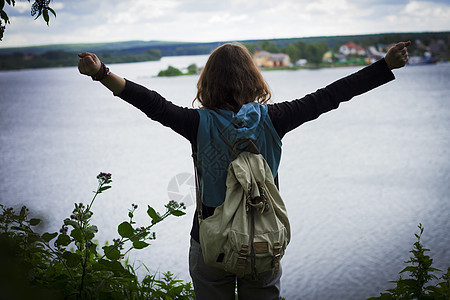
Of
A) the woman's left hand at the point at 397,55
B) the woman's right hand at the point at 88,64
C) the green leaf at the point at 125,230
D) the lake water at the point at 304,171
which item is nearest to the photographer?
the woman's right hand at the point at 88,64

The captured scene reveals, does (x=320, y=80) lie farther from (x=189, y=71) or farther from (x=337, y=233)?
(x=337, y=233)

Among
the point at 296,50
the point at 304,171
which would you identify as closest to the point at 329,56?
the point at 296,50

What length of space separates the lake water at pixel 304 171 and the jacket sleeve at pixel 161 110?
0.66 m

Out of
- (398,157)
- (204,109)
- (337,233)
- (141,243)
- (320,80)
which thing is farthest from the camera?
(320,80)

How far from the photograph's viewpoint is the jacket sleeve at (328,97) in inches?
41.9

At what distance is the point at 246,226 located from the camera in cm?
96

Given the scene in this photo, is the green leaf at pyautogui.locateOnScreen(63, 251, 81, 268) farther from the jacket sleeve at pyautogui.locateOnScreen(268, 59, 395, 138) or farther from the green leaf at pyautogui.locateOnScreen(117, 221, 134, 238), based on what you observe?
the jacket sleeve at pyautogui.locateOnScreen(268, 59, 395, 138)

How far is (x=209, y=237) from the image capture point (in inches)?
38.5

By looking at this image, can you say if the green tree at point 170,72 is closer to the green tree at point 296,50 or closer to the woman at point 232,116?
the green tree at point 296,50

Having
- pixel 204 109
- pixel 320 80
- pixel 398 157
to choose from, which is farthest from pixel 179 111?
pixel 320 80

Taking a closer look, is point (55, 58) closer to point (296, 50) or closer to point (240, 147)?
point (296, 50)

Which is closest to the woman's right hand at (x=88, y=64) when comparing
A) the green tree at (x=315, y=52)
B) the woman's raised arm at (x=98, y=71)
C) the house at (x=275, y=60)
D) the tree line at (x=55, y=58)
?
the woman's raised arm at (x=98, y=71)

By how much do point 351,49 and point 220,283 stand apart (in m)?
3.77

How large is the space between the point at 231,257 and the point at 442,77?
16.2 feet
